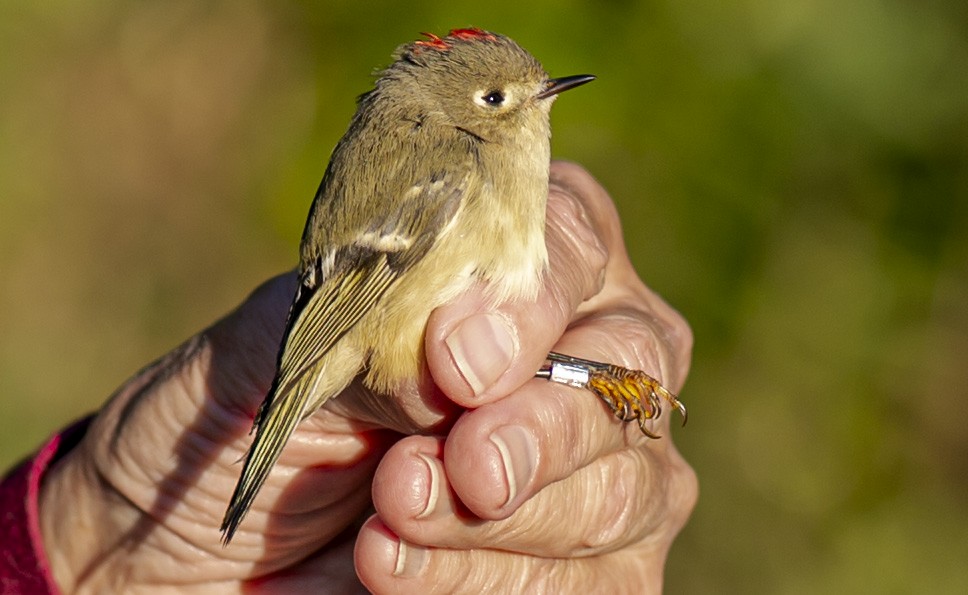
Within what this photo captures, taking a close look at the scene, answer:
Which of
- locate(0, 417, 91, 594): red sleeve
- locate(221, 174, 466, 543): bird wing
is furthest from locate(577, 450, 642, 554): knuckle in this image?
locate(0, 417, 91, 594): red sleeve

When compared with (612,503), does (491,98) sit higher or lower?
higher

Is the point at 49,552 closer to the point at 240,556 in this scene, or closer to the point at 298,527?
the point at 240,556

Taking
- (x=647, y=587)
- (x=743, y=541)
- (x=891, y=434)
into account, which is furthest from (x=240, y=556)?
(x=891, y=434)

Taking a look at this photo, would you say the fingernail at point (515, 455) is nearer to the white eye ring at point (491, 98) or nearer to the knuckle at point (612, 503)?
the knuckle at point (612, 503)

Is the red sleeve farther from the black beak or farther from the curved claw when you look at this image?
the black beak

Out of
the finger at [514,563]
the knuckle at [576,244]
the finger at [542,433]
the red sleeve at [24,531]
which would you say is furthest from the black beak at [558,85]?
the red sleeve at [24,531]

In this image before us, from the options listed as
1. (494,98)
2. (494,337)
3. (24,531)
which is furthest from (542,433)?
(24,531)

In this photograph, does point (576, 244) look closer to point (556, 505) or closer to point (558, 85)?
point (558, 85)
